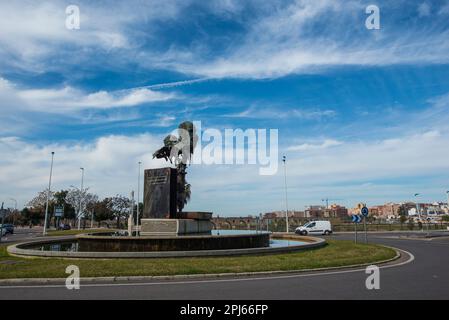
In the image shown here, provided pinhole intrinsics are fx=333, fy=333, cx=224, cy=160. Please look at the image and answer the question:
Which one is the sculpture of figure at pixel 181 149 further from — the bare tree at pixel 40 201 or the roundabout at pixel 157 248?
the bare tree at pixel 40 201

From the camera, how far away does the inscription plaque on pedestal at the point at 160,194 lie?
22.0m

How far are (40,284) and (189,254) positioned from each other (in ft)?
21.7

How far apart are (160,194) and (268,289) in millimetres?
14279

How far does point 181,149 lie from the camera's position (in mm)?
27000

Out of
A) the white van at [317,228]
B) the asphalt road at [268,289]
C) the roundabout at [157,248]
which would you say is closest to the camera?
the asphalt road at [268,289]

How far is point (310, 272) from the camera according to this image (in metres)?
12.3

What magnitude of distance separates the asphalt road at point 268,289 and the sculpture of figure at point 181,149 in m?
15.1

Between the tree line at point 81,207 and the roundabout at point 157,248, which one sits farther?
the tree line at point 81,207

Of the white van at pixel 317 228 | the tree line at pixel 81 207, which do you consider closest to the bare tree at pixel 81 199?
the tree line at pixel 81 207

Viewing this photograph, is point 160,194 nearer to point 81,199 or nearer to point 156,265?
point 156,265

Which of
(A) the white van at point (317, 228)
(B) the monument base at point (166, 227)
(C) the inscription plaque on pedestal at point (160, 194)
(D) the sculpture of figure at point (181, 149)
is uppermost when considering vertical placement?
(D) the sculpture of figure at point (181, 149)

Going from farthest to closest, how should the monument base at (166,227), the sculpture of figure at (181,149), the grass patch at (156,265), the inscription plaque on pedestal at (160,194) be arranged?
the sculpture of figure at (181,149)
the inscription plaque on pedestal at (160,194)
the monument base at (166,227)
the grass patch at (156,265)
